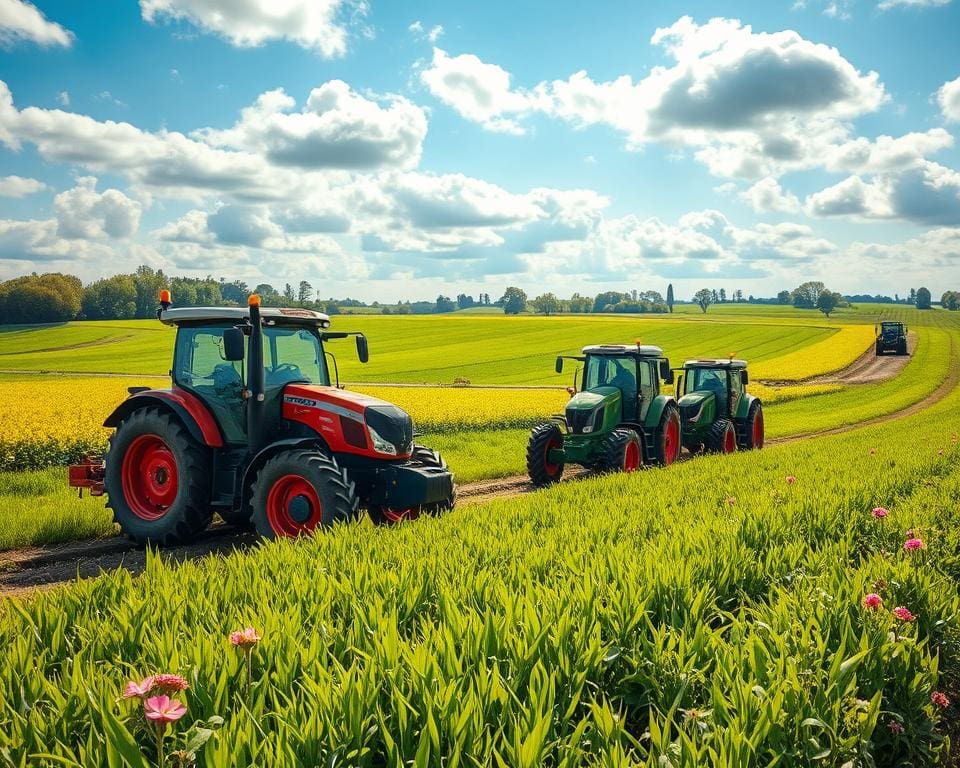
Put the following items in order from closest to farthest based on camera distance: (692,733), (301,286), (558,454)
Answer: (692,733), (558,454), (301,286)

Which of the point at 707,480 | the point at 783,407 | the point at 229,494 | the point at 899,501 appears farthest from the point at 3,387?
the point at 783,407

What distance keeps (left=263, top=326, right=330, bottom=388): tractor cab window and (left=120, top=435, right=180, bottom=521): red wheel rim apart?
1600 millimetres

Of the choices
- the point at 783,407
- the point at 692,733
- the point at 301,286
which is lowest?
the point at 783,407

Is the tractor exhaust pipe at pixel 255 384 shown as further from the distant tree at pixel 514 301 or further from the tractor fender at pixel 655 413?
the distant tree at pixel 514 301

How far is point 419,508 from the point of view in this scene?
816 centimetres

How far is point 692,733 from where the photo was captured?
266 cm

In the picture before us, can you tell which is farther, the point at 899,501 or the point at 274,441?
the point at 274,441

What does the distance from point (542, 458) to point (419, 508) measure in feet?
15.9

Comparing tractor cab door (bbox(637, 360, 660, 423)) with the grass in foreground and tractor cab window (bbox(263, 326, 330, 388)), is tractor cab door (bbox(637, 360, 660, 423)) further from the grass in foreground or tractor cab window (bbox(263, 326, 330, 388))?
the grass in foreground

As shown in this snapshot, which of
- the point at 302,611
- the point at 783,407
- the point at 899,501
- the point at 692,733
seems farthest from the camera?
the point at 783,407

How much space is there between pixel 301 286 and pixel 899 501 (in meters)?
100

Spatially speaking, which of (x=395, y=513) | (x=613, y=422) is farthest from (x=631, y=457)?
(x=395, y=513)

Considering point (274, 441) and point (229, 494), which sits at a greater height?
Answer: point (274, 441)

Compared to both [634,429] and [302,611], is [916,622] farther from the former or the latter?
[634,429]
